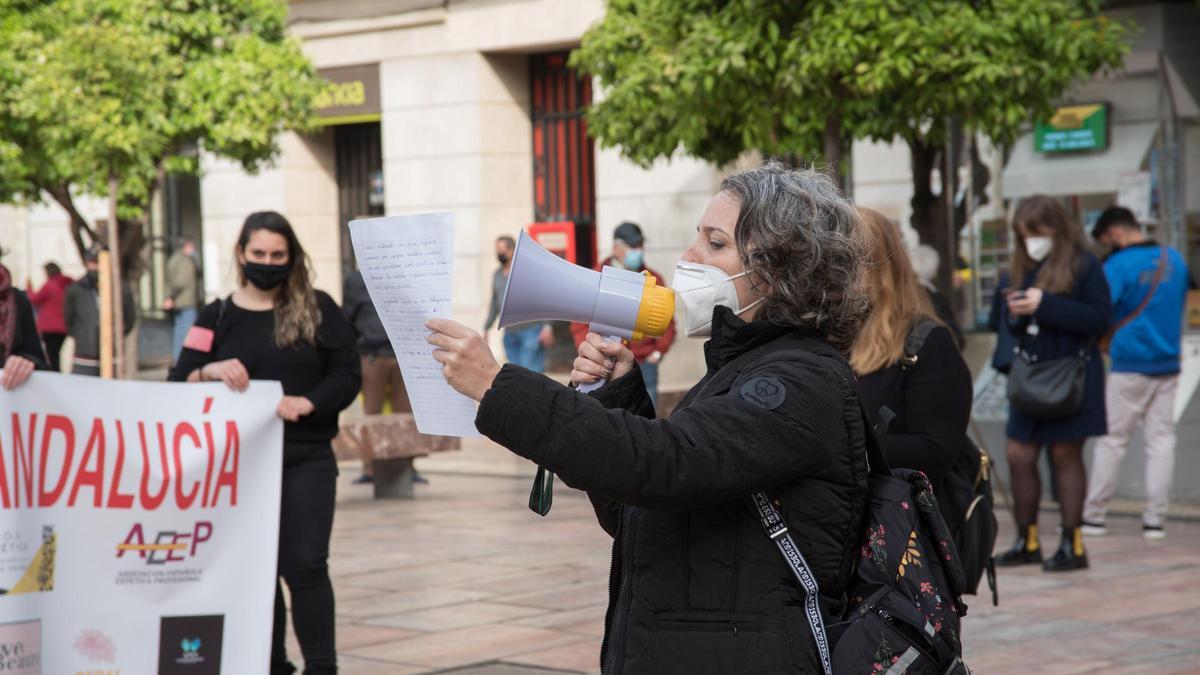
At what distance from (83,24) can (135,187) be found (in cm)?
187

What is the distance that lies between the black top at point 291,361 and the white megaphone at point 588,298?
3.14m

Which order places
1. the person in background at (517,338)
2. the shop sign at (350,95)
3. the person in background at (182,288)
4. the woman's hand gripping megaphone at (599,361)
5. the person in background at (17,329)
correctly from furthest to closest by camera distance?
1. the person in background at (182,288)
2. the shop sign at (350,95)
3. the person in background at (517,338)
4. the person in background at (17,329)
5. the woman's hand gripping megaphone at (599,361)

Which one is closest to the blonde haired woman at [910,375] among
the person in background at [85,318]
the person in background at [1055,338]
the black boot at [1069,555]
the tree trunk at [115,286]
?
the person in background at [1055,338]

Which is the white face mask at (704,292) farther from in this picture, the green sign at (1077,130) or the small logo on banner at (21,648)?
the green sign at (1077,130)

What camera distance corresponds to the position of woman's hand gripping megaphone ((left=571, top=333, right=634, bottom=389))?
3.12 m

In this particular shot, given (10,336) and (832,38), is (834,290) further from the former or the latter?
(832,38)

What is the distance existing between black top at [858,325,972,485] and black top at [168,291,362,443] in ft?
6.59

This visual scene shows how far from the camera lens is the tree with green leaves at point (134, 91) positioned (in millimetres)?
15508

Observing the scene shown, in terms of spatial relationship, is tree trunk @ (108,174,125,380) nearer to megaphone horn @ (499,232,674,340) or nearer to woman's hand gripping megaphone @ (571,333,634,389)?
woman's hand gripping megaphone @ (571,333,634,389)

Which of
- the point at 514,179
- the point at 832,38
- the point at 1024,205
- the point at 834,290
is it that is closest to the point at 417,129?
the point at 514,179

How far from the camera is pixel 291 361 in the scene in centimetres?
599

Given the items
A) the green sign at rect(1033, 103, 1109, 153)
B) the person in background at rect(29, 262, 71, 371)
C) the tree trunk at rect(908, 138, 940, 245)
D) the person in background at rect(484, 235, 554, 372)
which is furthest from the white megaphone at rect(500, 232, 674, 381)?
the person in background at rect(29, 262, 71, 371)

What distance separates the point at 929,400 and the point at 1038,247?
4.31m

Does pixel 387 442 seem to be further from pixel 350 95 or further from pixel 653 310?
pixel 350 95
